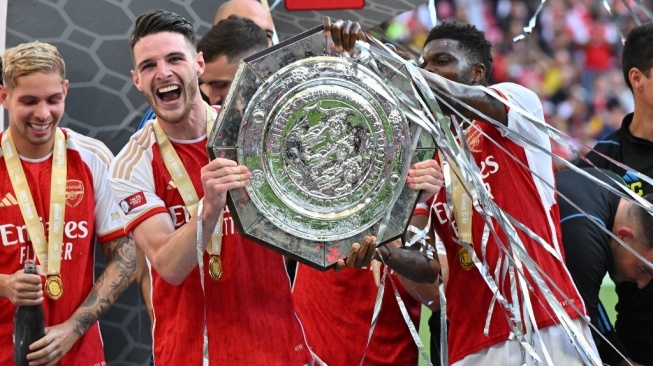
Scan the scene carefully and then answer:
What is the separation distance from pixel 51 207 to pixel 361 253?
5.39 feet

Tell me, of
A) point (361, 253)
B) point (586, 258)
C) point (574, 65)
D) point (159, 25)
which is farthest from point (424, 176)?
point (574, 65)

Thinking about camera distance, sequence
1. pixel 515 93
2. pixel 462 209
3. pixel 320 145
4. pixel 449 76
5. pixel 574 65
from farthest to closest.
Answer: pixel 574 65, pixel 449 76, pixel 462 209, pixel 515 93, pixel 320 145

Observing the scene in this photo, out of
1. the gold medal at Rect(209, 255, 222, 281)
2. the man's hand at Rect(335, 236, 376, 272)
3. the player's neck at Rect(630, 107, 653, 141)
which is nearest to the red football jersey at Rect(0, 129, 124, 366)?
the gold medal at Rect(209, 255, 222, 281)

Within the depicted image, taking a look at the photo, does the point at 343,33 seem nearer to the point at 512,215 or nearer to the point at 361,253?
the point at 361,253

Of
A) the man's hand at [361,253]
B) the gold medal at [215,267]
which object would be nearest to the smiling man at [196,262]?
the gold medal at [215,267]

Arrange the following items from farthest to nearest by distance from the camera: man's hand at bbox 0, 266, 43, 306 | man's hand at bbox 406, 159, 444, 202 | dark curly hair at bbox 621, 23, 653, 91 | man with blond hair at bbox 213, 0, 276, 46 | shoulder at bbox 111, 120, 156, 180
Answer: man with blond hair at bbox 213, 0, 276, 46 < dark curly hair at bbox 621, 23, 653, 91 < man's hand at bbox 0, 266, 43, 306 < shoulder at bbox 111, 120, 156, 180 < man's hand at bbox 406, 159, 444, 202

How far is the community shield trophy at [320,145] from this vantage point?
2.86 meters

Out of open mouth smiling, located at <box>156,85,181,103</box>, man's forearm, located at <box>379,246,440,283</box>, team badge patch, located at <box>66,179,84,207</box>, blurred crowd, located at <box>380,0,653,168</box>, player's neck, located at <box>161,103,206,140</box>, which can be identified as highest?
blurred crowd, located at <box>380,0,653,168</box>

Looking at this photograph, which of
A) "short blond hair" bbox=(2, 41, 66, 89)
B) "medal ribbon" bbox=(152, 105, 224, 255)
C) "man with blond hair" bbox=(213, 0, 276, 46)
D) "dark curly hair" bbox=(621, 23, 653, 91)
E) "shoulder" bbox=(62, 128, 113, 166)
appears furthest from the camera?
"man with blond hair" bbox=(213, 0, 276, 46)

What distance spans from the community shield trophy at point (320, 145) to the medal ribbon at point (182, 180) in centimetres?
28

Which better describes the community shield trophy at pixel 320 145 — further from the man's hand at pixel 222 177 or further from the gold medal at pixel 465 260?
the gold medal at pixel 465 260

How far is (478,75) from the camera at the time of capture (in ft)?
12.7

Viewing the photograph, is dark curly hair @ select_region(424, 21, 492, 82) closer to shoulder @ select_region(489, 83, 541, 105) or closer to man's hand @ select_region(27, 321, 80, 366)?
shoulder @ select_region(489, 83, 541, 105)

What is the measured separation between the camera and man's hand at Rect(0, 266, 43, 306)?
12.3 feet
